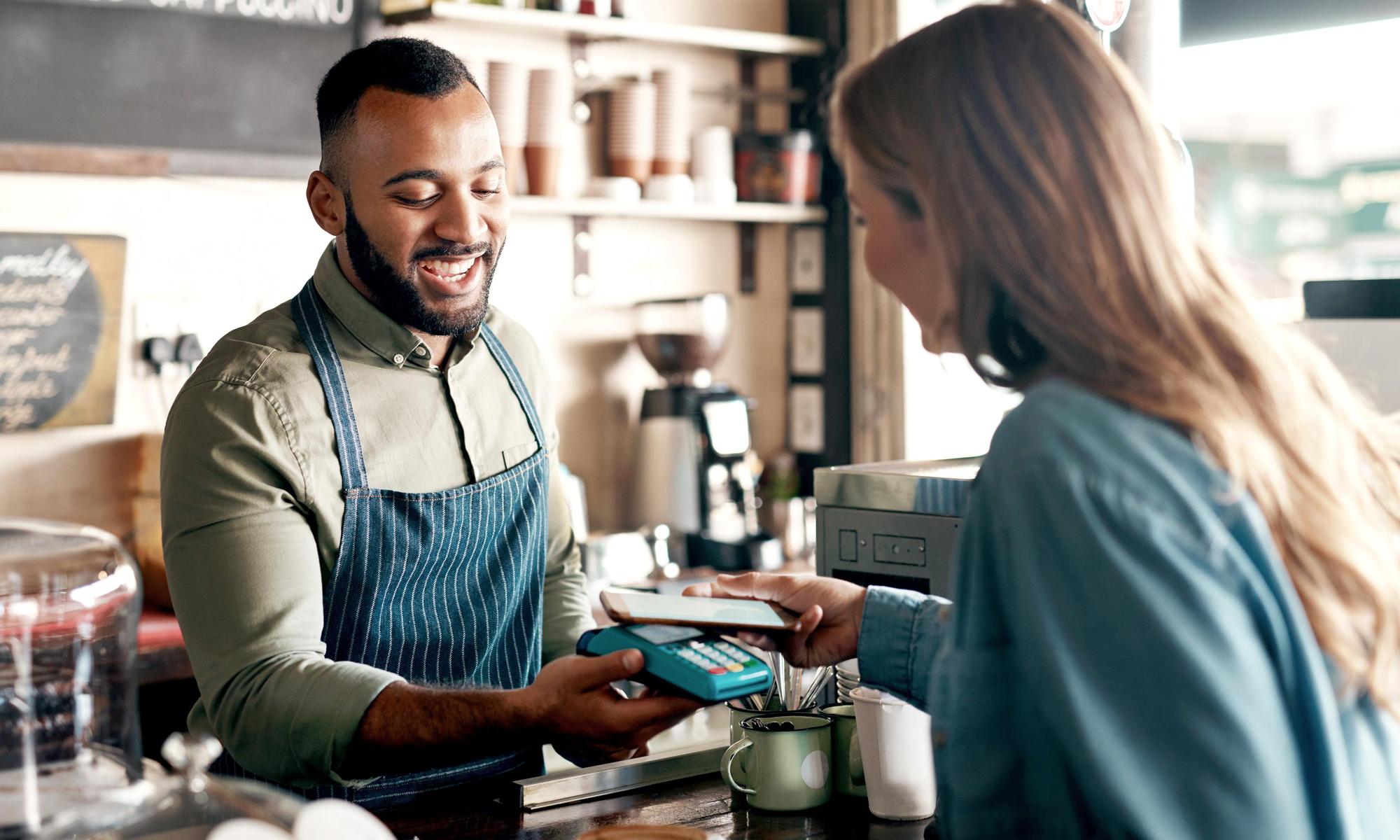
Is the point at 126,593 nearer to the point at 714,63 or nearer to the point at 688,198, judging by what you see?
the point at 688,198

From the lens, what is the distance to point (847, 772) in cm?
145

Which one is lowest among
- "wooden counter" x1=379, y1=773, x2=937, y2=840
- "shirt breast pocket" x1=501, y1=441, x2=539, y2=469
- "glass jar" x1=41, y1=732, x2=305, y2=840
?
"wooden counter" x1=379, y1=773, x2=937, y2=840

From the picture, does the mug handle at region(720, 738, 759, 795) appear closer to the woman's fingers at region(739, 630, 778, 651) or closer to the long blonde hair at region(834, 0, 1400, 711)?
the woman's fingers at region(739, 630, 778, 651)

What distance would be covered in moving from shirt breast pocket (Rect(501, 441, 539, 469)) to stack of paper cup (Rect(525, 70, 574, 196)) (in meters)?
1.68

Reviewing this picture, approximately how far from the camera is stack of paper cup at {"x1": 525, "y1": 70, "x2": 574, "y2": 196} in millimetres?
3539

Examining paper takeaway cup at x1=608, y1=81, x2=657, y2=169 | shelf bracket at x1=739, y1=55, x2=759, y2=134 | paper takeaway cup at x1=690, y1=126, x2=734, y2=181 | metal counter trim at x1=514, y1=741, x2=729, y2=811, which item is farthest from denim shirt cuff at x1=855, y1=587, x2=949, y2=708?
shelf bracket at x1=739, y1=55, x2=759, y2=134

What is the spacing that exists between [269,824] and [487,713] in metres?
0.57

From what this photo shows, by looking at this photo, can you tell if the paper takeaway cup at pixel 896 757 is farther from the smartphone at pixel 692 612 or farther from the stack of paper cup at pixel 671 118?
the stack of paper cup at pixel 671 118

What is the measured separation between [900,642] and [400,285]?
87cm

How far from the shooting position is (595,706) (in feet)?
4.87

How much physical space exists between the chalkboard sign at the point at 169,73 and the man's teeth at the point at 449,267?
1555 mm

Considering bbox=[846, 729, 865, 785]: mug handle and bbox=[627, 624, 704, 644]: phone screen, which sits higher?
bbox=[627, 624, 704, 644]: phone screen

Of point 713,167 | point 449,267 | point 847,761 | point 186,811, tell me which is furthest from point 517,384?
point 713,167

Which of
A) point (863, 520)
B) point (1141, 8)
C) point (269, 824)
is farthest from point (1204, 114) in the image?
point (269, 824)
